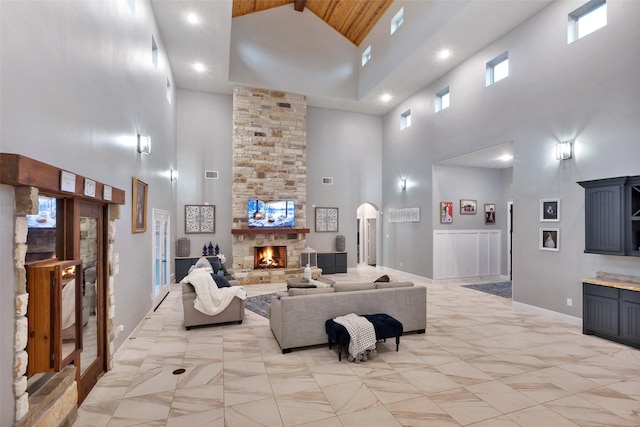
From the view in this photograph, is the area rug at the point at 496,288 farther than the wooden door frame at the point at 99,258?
Yes

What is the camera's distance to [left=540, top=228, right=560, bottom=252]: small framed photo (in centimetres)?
546

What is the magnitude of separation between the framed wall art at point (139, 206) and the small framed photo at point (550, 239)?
664cm

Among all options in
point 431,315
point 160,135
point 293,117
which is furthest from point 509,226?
point 160,135

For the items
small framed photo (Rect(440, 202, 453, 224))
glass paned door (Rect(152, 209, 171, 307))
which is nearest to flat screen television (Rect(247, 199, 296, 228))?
glass paned door (Rect(152, 209, 171, 307))

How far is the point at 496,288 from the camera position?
7859 millimetres

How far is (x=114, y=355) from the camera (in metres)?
3.76

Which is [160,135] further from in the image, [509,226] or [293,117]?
[509,226]

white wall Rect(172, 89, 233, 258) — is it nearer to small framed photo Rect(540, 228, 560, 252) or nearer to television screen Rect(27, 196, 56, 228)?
television screen Rect(27, 196, 56, 228)

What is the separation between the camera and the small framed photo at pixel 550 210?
5445mm

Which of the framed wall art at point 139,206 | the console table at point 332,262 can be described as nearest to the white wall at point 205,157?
the console table at point 332,262

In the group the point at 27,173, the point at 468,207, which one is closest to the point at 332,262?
the point at 468,207

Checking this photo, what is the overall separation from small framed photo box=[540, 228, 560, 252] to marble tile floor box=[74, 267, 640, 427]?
140cm

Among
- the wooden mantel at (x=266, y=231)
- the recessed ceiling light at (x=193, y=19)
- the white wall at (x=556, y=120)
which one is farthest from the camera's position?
the wooden mantel at (x=266, y=231)

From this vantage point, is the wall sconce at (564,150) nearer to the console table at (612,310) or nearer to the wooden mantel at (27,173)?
the console table at (612,310)
